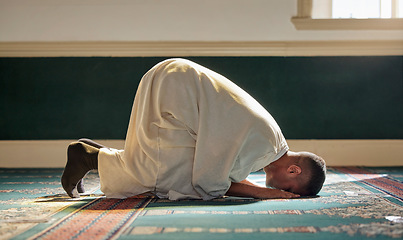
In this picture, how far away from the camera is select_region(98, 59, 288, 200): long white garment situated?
247cm

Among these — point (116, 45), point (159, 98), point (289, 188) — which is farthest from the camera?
point (116, 45)

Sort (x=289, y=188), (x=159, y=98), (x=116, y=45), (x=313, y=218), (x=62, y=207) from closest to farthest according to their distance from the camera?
(x=313, y=218) → (x=62, y=207) → (x=159, y=98) → (x=289, y=188) → (x=116, y=45)

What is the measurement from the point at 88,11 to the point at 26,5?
588mm

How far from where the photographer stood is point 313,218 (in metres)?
2.05

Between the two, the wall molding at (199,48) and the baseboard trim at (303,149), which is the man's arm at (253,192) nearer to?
the baseboard trim at (303,149)

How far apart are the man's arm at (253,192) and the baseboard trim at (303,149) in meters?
2.27

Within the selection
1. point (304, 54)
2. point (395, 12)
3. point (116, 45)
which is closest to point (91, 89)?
point (116, 45)

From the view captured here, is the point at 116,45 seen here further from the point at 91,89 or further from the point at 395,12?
the point at 395,12

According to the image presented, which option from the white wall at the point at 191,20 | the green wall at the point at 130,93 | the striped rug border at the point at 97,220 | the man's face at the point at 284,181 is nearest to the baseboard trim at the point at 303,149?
the green wall at the point at 130,93

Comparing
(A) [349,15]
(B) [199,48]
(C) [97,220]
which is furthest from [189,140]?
(A) [349,15]

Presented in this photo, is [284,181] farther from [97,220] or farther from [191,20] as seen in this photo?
[191,20]

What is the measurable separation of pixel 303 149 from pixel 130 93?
171 cm

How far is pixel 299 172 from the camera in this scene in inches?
105

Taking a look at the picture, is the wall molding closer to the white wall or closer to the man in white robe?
A: the white wall
